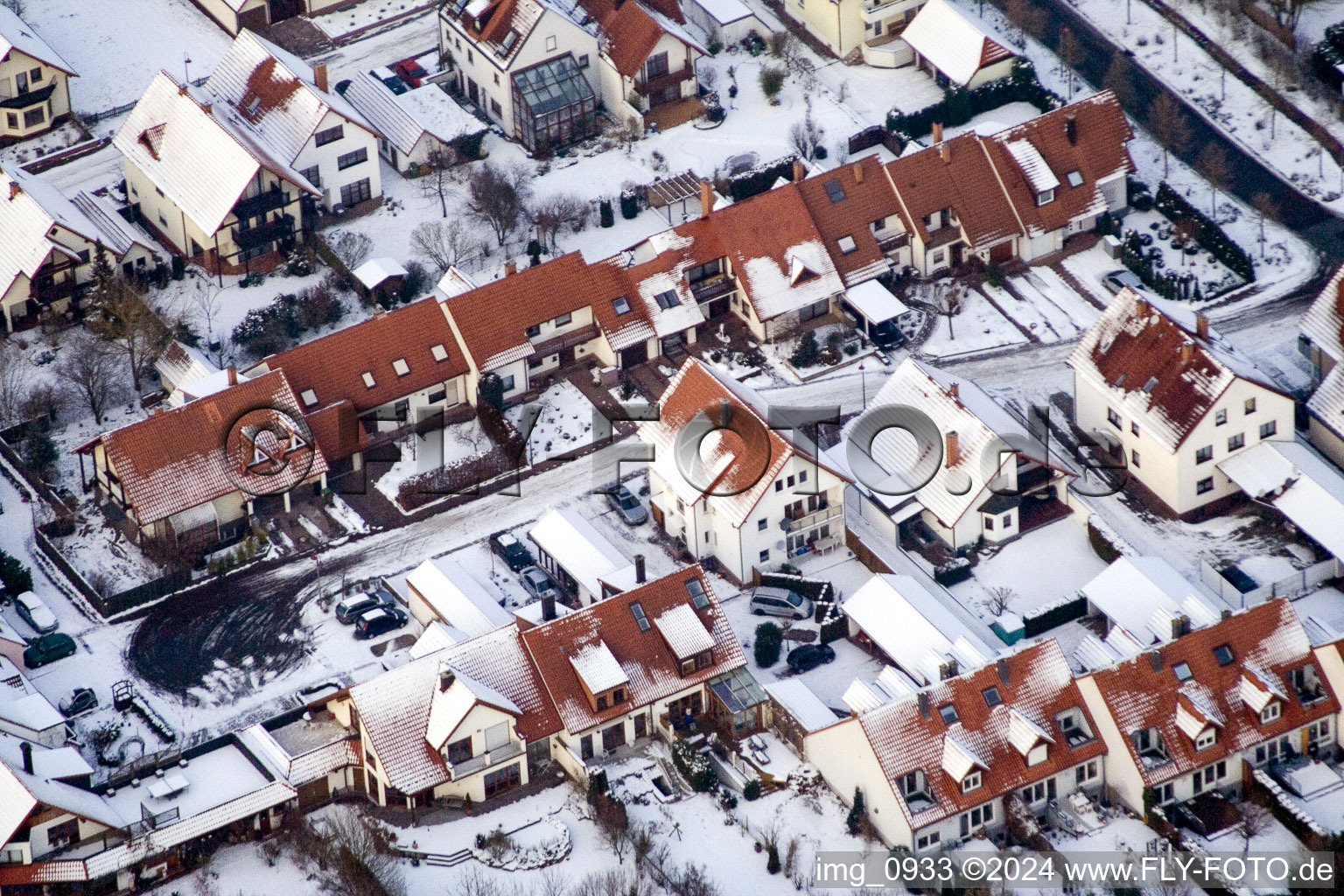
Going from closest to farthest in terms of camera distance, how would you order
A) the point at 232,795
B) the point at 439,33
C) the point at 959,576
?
the point at 232,795, the point at 959,576, the point at 439,33

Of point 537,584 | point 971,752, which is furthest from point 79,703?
point 971,752

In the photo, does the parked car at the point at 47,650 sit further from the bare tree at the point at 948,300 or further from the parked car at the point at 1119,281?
the parked car at the point at 1119,281

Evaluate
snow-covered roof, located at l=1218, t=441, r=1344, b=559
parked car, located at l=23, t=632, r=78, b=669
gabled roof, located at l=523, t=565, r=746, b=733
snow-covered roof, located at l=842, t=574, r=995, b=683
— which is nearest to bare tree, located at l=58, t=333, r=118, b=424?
parked car, located at l=23, t=632, r=78, b=669

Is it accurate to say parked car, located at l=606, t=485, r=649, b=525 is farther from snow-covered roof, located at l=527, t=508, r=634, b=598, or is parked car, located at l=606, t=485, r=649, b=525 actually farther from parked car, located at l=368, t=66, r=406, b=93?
parked car, located at l=368, t=66, r=406, b=93

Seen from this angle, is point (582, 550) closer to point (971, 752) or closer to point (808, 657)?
point (808, 657)

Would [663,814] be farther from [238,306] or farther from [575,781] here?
[238,306]

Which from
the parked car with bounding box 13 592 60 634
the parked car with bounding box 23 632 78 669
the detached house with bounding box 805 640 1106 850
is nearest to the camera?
the detached house with bounding box 805 640 1106 850

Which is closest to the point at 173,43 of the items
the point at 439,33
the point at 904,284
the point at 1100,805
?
the point at 439,33
